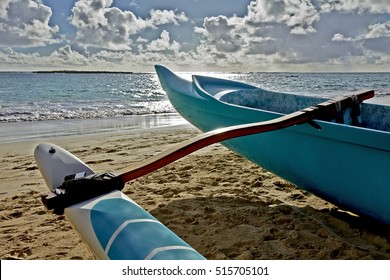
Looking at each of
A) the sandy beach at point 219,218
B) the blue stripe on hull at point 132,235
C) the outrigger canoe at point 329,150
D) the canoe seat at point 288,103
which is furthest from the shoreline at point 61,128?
the blue stripe on hull at point 132,235

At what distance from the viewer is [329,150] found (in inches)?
76.2

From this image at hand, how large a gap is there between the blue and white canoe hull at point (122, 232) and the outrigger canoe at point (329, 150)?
949 millimetres

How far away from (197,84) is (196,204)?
1.47 metres

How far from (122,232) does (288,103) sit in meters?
2.41

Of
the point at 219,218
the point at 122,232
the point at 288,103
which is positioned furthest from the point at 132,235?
the point at 288,103

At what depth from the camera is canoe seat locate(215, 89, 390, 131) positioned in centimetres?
263

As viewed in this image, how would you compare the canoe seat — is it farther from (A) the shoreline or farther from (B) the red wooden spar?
(A) the shoreline

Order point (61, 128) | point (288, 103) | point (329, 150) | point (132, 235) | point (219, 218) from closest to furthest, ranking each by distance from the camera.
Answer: point (132, 235) → point (329, 150) → point (219, 218) → point (288, 103) → point (61, 128)

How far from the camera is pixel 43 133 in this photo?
5195 millimetres

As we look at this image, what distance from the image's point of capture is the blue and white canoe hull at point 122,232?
4.05 ft

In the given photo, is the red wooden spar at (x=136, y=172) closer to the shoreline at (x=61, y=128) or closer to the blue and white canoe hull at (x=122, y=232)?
the blue and white canoe hull at (x=122, y=232)

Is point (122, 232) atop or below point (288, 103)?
below

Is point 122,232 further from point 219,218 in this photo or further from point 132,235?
point 219,218

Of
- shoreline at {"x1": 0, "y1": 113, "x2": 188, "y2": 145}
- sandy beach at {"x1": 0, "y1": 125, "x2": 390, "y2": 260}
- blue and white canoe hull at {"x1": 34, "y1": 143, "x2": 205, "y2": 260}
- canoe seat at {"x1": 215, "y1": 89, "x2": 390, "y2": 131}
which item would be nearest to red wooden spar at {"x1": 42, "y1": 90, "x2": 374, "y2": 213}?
blue and white canoe hull at {"x1": 34, "y1": 143, "x2": 205, "y2": 260}
